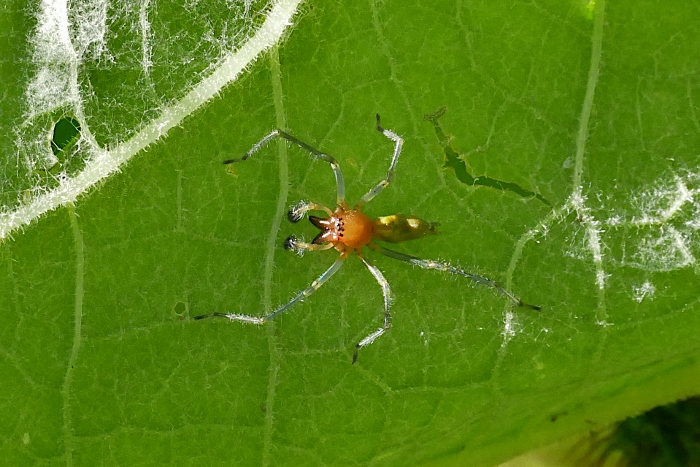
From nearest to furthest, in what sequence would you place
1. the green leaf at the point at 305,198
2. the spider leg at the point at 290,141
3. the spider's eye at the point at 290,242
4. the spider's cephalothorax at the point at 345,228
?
1. the green leaf at the point at 305,198
2. the spider leg at the point at 290,141
3. the spider's eye at the point at 290,242
4. the spider's cephalothorax at the point at 345,228

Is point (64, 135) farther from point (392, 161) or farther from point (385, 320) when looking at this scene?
point (385, 320)

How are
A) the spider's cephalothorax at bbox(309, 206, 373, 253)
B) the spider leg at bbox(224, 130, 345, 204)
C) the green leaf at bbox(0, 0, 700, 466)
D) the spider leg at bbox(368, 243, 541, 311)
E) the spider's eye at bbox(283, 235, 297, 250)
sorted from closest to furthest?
the green leaf at bbox(0, 0, 700, 466) < the spider leg at bbox(368, 243, 541, 311) < the spider leg at bbox(224, 130, 345, 204) < the spider's eye at bbox(283, 235, 297, 250) < the spider's cephalothorax at bbox(309, 206, 373, 253)

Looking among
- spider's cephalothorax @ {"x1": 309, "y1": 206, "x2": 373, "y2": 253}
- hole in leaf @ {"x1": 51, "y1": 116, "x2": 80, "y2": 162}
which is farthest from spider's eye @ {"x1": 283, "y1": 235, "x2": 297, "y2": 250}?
hole in leaf @ {"x1": 51, "y1": 116, "x2": 80, "y2": 162}

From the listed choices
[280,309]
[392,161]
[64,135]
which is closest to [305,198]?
[392,161]

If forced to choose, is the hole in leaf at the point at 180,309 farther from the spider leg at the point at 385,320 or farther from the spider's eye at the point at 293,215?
the spider leg at the point at 385,320

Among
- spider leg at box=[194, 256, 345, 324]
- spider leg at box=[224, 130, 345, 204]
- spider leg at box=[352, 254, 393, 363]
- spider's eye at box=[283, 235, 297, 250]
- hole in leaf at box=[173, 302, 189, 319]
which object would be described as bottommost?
spider leg at box=[352, 254, 393, 363]

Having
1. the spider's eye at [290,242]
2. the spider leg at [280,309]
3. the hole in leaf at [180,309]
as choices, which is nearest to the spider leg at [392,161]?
the spider's eye at [290,242]

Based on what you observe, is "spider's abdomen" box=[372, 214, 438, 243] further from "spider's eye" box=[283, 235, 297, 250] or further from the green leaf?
"spider's eye" box=[283, 235, 297, 250]
